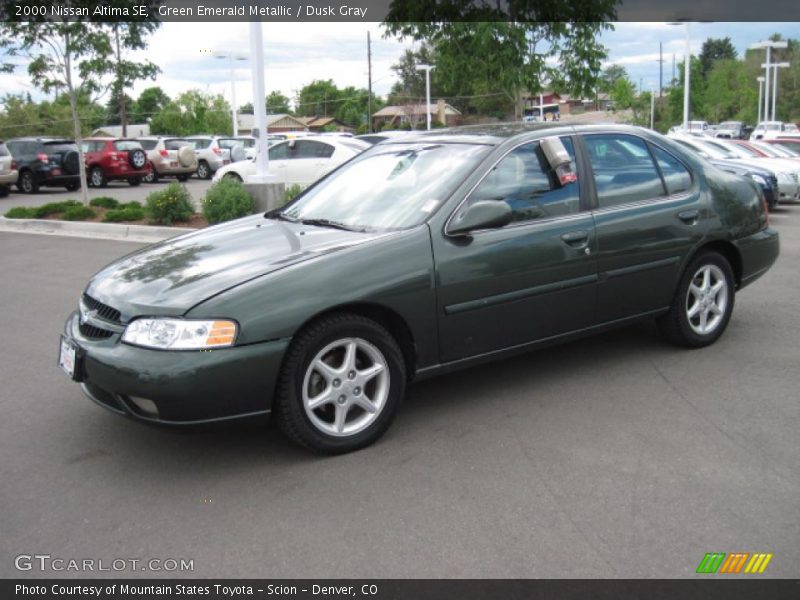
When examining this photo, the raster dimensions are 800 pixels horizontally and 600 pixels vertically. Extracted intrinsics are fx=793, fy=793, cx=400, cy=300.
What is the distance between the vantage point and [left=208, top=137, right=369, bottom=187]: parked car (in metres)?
17.3

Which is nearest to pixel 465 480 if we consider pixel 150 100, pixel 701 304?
pixel 701 304

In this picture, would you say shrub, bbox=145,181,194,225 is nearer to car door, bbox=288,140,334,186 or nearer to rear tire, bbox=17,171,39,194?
car door, bbox=288,140,334,186

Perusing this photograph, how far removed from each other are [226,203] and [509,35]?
5.44 metres

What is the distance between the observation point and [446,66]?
13.7 meters

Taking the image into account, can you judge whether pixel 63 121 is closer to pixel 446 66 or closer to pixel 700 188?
pixel 446 66

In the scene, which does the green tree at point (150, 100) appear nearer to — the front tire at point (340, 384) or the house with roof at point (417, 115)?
the house with roof at point (417, 115)

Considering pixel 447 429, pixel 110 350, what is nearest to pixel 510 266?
pixel 447 429

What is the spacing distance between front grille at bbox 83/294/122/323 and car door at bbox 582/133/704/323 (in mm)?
2863

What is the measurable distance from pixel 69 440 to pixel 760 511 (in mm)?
3482

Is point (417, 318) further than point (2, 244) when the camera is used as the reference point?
No

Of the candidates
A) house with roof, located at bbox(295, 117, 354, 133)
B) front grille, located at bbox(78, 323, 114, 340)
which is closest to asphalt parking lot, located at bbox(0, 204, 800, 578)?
front grille, located at bbox(78, 323, 114, 340)

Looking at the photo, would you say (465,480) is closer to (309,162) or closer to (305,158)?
(309,162)

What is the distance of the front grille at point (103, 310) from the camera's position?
392 cm
